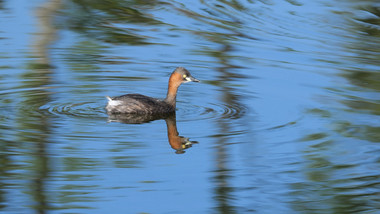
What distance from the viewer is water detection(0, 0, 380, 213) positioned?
23.1 ft

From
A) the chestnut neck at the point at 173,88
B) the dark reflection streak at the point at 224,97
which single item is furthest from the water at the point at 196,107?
the chestnut neck at the point at 173,88

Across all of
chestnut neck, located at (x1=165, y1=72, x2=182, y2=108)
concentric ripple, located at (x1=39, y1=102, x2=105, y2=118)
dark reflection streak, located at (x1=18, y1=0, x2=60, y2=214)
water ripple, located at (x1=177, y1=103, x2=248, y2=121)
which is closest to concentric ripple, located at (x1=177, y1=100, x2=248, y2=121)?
water ripple, located at (x1=177, y1=103, x2=248, y2=121)

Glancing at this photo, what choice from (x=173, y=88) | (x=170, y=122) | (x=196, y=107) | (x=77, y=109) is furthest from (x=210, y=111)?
(x=77, y=109)

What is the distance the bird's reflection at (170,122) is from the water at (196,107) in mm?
40

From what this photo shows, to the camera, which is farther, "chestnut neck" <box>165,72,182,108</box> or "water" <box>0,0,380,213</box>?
"chestnut neck" <box>165,72,182,108</box>

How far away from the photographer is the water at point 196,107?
23.1 ft

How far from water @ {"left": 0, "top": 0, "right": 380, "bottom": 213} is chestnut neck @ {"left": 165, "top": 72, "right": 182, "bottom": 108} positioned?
0.16 meters

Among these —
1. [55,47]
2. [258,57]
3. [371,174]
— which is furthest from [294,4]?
[371,174]

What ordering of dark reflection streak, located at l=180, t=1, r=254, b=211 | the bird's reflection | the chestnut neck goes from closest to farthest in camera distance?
1. dark reflection streak, located at l=180, t=1, r=254, b=211
2. the bird's reflection
3. the chestnut neck

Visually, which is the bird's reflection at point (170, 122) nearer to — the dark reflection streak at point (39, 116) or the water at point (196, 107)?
the water at point (196, 107)

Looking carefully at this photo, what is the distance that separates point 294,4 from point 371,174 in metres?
8.31

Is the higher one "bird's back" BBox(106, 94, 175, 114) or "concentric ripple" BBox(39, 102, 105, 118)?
"bird's back" BBox(106, 94, 175, 114)

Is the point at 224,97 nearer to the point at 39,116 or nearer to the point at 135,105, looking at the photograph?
the point at 135,105

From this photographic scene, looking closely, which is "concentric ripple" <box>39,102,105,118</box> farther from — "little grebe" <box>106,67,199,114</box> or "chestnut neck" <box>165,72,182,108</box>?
"chestnut neck" <box>165,72,182,108</box>
